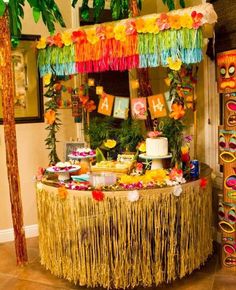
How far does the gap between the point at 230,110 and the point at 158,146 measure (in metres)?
0.61

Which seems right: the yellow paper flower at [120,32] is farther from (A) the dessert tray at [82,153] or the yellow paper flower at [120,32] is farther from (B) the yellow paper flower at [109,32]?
(A) the dessert tray at [82,153]

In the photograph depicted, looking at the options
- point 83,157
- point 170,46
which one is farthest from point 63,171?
point 170,46

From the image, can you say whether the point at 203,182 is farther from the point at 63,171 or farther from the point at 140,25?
the point at 140,25

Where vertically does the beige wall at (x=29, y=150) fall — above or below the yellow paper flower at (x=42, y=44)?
below

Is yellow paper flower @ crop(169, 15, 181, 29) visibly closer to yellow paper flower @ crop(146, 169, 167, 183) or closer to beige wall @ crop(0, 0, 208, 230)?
yellow paper flower @ crop(146, 169, 167, 183)

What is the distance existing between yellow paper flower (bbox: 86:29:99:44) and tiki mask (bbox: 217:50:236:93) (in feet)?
3.12

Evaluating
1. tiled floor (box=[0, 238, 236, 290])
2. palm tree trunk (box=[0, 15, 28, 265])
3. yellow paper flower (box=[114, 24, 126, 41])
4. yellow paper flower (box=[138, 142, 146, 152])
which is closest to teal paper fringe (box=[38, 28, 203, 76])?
yellow paper flower (box=[114, 24, 126, 41])

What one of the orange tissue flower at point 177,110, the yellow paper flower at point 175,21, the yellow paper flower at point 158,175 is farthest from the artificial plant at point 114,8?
the yellow paper flower at point 158,175

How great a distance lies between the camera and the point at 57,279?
3.02m

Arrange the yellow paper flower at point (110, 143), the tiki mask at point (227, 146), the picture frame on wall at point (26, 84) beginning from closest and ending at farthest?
the tiki mask at point (227, 146), the yellow paper flower at point (110, 143), the picture frame on wall at point (26, 84)

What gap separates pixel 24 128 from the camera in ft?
12.6

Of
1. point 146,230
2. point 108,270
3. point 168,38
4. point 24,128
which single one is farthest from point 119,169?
point 24,128

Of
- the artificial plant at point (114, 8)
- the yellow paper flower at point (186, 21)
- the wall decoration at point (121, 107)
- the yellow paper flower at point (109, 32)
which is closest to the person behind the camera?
the yellow paper flower at point (186, 21)

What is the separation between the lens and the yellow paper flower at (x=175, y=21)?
255 cm
